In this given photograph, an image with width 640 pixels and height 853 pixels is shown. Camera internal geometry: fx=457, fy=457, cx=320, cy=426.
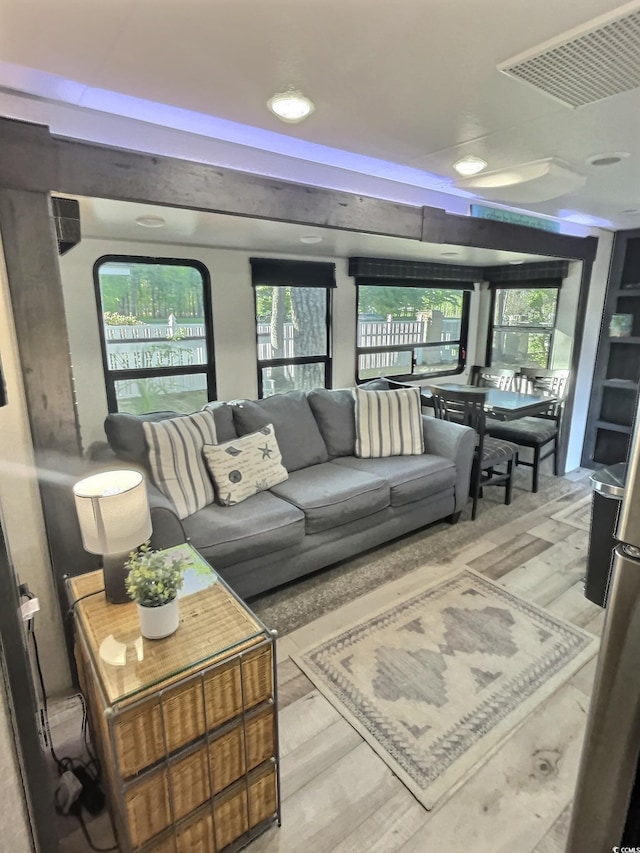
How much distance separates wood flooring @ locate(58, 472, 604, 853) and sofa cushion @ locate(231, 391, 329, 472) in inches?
52.7

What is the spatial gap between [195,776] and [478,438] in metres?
2.88

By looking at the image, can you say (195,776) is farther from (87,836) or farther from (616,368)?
(616,368)

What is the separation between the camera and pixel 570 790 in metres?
1.60

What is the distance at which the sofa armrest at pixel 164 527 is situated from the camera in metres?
2.12

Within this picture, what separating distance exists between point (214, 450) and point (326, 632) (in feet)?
3.87

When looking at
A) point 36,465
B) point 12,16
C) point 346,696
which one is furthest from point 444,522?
point 12,16

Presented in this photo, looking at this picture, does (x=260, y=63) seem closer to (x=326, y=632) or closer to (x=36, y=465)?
(x=36, y=465)

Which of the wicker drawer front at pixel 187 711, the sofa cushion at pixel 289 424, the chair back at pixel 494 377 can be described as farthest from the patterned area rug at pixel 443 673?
the chair back at pixel 494 377

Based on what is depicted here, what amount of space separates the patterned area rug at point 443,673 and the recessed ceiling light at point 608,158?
2.30 m

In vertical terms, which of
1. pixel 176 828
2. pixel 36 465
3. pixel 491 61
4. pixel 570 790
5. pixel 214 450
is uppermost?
pixel 491 61

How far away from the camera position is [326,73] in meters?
1.36

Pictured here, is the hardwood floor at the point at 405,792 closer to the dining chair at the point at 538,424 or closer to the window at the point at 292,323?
the dining chair at the point at 538,424

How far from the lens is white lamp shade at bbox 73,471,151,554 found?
140 centimetres

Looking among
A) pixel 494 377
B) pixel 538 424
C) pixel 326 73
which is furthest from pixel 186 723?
pixel 494 377
